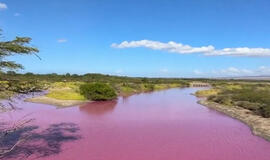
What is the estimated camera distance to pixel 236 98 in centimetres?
3462

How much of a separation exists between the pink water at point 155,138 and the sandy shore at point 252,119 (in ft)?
1.80

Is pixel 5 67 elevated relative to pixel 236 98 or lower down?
elevated

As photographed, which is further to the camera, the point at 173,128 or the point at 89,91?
the point at 89,91

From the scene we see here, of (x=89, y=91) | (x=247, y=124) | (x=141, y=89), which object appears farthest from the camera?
(x=141, y=89)

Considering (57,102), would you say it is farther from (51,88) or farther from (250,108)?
(250,108)

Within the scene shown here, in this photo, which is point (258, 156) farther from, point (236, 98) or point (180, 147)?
point (236, 98)

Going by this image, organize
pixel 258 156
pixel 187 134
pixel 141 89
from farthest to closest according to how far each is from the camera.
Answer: pixel 141 89
pixel 187 134
pixel 258 156

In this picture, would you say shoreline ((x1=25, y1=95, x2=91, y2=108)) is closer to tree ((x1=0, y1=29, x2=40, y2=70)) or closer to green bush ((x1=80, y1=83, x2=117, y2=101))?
green bush ((x1=80, y1=83, x2=117, y2=101))

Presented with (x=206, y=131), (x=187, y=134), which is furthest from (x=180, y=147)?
(x=206, y=131)

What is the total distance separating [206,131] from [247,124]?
178 inches

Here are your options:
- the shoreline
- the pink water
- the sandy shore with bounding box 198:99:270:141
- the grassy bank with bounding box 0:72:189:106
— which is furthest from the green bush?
the sandy shore with bounding box 198:99:270:141

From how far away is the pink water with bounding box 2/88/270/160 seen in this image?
46.6 feet

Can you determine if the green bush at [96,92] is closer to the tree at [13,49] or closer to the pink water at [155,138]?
the pink water at [155,138]

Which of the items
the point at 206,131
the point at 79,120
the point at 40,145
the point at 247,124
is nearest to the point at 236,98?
the point at 247,124
